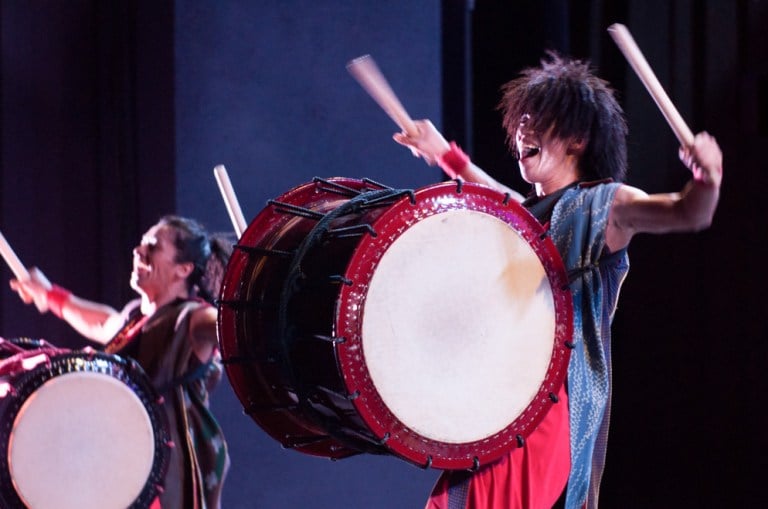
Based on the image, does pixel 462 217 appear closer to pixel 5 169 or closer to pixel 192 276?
pixel 192 276

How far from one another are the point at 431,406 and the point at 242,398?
53 cm

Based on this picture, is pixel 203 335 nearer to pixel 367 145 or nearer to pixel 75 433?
pixel 75 433

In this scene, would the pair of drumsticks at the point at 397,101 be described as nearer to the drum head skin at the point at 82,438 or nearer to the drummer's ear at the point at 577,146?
the drummer's ear at the point at 577,146

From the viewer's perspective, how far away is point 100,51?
Answer: 13.1ft

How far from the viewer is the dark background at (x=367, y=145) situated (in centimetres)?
275

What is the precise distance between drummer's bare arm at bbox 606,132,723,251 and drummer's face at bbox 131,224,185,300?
178 centimetres

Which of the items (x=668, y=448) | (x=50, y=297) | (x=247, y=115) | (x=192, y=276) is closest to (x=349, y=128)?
(x=247, y=115)

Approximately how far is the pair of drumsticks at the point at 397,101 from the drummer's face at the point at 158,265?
0.40 meters

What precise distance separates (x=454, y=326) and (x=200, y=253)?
1.74 metres

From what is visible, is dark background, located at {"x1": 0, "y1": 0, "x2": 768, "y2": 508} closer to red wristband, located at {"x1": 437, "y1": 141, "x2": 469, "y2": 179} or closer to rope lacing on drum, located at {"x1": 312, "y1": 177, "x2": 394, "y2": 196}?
red wristband, located at {"x1": 437, "y1": 141, "x2": 469, "y2": 179}

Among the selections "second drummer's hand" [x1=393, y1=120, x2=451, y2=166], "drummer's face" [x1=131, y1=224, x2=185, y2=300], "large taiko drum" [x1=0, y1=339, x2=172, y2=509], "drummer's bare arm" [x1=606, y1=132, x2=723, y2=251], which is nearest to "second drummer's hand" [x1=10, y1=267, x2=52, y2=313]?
"drummer's face" [x1=131, y1=224, x2=185, y2=300]

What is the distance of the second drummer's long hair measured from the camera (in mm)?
3191

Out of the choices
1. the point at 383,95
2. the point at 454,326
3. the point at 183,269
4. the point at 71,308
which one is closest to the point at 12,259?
the point at 71,308

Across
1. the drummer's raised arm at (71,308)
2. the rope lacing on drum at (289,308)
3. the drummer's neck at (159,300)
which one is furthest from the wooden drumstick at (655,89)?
the drummer's raised arm at (71,308)
